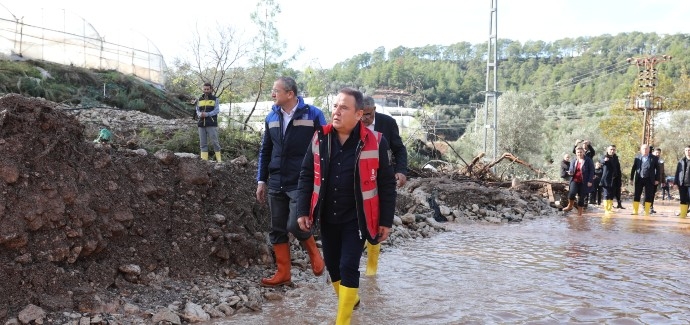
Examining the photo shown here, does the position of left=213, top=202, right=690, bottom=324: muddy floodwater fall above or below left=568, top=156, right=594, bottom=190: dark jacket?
below

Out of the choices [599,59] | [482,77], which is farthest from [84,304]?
[599,59]

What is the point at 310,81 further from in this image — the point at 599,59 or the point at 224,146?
the point at 599,59

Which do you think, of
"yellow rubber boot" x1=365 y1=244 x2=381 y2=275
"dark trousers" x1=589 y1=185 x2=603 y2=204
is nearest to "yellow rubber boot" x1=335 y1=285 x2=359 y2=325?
"yellow rubber boot" x1=365 y1=244 x2=381 y2=275

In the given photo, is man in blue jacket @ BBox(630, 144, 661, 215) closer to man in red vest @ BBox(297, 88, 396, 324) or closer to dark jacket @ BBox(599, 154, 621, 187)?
dark jacket @ BBox(599, 154, 621, 187)

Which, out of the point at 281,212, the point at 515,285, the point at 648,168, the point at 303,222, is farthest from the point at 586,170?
Result: the point at 303,222

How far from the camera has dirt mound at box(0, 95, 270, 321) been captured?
4141 millimetres

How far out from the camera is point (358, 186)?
3.81 m

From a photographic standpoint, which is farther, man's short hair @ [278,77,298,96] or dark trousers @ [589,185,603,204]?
dark trousers @ [589,185,603,204]

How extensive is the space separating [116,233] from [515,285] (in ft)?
12.3

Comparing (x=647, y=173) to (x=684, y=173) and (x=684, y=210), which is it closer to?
(x=684, y=173)

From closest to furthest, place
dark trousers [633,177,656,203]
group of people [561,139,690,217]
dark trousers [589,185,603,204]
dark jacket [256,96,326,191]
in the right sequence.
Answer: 1. dark jacket [256,96,326,191]
2. group of people [561,139,690,217]
3. dark trousers [633,177,656,203]
4. dark trousers [589,185,603,204]

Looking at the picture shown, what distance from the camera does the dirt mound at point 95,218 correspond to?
414 centimetres

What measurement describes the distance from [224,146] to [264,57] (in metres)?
8.77

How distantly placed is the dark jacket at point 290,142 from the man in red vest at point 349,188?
97cm
